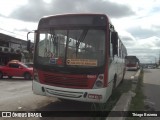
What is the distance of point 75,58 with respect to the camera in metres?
9.77

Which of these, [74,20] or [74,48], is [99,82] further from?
[74,20]

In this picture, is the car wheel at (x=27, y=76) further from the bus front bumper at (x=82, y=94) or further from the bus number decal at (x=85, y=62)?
the bus number decal at (x=85, y=62)

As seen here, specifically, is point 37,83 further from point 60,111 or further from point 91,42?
point 91,42

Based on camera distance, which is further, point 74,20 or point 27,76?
point 27,76

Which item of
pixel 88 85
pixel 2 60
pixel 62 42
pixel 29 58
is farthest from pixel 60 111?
pixel 29 58

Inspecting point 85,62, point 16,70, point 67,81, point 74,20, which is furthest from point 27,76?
point 85,62

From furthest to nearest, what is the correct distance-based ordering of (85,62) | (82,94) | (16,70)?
(16,70) < (85,62) < (82,94)

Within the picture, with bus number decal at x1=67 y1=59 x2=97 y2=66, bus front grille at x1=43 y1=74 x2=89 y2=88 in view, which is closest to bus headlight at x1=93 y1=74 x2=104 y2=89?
bus front grille at x1=43 y1=74 x2=89 y2=88

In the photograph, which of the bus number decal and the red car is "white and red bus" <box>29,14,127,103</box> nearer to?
the bus number decal

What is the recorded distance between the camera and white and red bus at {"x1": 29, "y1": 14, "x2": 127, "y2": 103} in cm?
955

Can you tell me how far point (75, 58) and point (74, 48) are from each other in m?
0.33

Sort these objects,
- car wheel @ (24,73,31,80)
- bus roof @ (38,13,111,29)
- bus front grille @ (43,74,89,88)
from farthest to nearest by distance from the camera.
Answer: car wheel @ (24,73,31,80) → bus roof @ (38,13,111,29) → bus front grille @ (43,74,89,88)

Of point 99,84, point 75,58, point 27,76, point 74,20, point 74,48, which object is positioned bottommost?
point 27,76

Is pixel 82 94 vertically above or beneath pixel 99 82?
beneath
